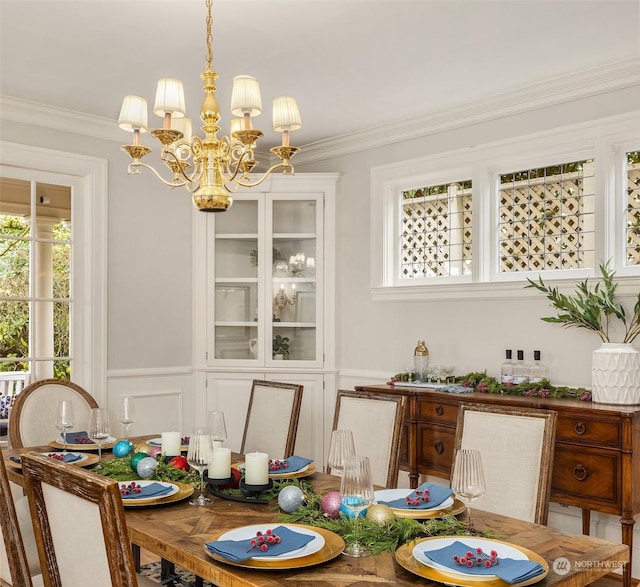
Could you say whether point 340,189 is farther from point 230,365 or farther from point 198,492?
point 198,492

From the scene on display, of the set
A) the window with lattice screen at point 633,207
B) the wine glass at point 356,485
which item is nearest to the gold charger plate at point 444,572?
the wine glass at point 356,485

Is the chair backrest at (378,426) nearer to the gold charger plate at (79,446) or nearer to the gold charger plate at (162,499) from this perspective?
the gold charger plate at (162,499)

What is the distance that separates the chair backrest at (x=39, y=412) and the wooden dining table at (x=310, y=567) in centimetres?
163

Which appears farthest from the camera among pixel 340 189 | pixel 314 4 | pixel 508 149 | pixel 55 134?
pixel 340 189

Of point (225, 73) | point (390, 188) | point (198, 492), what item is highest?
point (225, 73)

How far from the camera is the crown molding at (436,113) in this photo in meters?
3.55

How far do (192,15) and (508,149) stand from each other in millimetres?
1996

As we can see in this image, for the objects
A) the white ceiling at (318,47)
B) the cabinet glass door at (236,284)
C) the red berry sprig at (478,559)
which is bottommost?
the red berry sprig at (478,559)

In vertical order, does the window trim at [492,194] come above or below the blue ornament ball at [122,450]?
above

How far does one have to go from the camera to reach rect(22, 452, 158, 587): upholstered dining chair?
134 cm

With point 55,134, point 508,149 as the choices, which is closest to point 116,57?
point 55,134

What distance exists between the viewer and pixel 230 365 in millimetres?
4961

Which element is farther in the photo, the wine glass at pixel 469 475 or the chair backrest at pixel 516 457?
the chair backrest at pixel 516 457

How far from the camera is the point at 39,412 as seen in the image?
355cm
